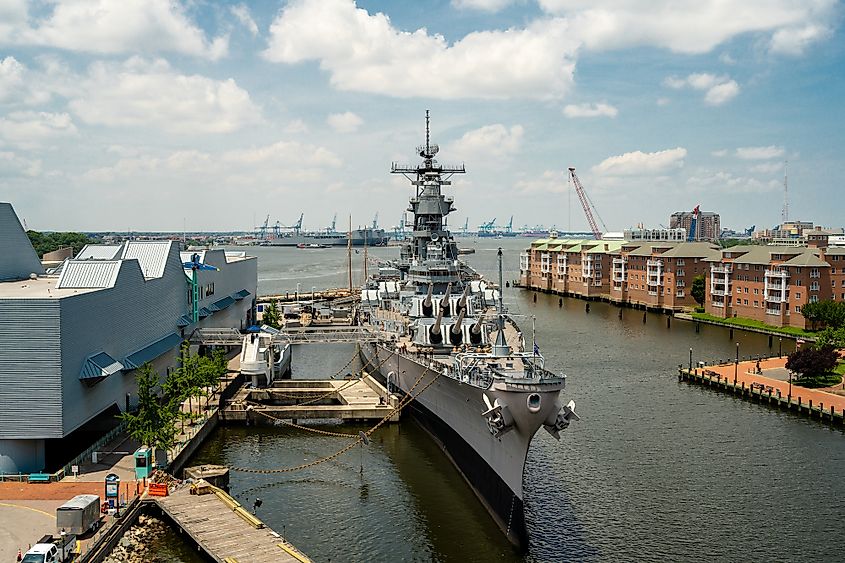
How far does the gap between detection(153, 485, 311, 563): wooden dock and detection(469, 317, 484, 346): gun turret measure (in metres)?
14.3

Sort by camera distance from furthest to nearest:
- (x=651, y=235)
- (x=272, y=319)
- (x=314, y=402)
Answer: (x=651, y=235) → (x=272, y=319) → (x=314, y=402)

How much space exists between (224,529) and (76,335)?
985 centimetres

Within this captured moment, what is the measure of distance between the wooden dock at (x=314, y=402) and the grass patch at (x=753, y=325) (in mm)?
39157

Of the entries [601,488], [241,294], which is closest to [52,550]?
[601,488]

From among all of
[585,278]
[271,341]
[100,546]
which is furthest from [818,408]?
[585,278]

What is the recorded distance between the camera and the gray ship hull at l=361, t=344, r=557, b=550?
22.1 meters

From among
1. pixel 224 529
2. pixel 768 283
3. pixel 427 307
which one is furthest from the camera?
pixel 768 283

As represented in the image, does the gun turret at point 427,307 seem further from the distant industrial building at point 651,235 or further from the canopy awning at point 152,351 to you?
the distant industrial building at point 651,235

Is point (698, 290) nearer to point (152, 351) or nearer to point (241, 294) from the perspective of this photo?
point (241, 294)

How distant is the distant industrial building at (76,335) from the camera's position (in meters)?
24.7

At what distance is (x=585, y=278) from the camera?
101 m

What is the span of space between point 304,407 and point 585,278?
7095 centimetres

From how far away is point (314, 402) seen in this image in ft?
127

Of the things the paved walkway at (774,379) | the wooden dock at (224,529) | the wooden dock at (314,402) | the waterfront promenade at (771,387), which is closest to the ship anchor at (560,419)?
the wooden dock at (224,529)
